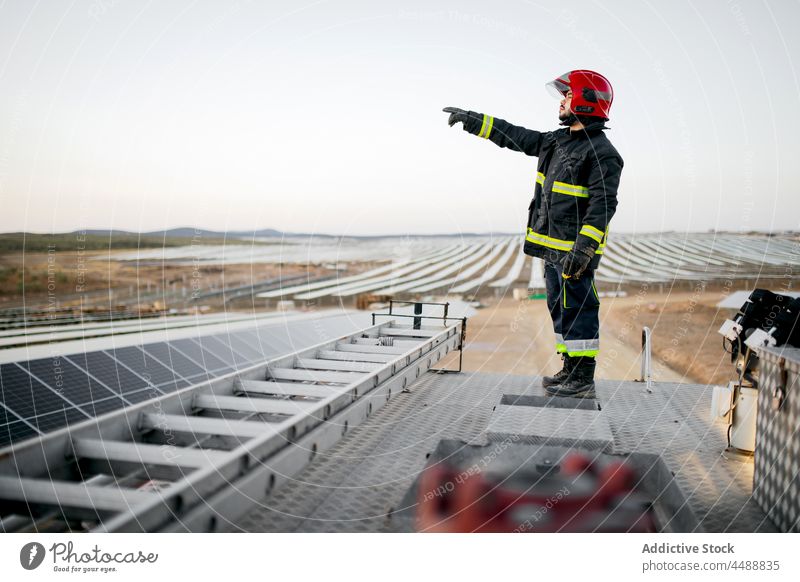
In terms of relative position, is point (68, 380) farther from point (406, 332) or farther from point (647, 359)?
point (647, 359)

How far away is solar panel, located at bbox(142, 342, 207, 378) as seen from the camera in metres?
5.54

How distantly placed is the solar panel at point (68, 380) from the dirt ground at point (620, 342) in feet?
12.4

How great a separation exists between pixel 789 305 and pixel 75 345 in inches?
239

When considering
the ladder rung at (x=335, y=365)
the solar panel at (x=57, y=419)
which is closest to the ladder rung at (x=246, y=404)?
the ladder rung at (x=335, y=365)

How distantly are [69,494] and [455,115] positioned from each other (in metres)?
2.93

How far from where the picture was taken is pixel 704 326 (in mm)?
17250

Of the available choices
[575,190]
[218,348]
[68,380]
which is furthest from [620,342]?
[68,380]

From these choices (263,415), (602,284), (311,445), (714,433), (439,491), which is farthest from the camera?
(602,284)

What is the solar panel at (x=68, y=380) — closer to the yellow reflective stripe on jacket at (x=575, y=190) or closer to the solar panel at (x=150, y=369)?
the solar panel at (x=150, y=369)

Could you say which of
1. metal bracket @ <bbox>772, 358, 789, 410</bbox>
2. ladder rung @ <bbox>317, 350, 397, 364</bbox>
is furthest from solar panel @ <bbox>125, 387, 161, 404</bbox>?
metal bracket @ <bbox>772, 358, 789, 410</bbox>

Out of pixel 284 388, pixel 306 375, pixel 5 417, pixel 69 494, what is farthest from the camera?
pixel 5 417

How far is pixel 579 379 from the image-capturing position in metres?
3.73
